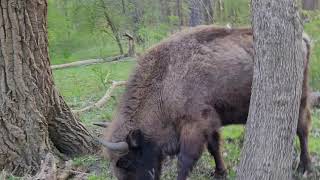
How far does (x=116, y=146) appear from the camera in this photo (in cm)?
602

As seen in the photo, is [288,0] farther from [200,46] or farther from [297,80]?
[200,46]

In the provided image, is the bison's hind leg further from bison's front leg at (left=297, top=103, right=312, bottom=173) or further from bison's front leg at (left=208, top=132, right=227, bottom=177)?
bison's front leg at (left=297, top=103, right=312, bottom=173)

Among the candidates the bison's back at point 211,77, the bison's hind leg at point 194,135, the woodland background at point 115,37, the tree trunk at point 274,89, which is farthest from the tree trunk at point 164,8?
the tree trunk at point 274,89

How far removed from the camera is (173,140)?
628cm

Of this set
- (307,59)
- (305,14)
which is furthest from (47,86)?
(305,14)

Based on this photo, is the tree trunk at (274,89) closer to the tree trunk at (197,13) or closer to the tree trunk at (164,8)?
the tree trunk at (197,13)

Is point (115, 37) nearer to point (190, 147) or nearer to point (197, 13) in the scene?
point (197, 13)

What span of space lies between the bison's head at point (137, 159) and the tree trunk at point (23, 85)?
1.09 meters

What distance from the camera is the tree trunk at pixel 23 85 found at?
21.2 ft

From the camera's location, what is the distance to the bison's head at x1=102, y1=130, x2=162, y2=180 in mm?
6172

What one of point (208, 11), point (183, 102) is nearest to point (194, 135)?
point (183, 102)

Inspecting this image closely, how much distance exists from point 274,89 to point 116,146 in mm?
1988

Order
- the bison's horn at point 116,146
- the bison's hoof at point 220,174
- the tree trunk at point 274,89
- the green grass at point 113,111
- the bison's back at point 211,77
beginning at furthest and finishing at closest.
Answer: the green grass at point 113,111
the bison's hoof at point 220,174
the bison's back at point 211,77
the bison's horn at point 116,146
the tree trunk at point 274,89

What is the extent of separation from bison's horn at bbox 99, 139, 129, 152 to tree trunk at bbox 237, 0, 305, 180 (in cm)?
153
